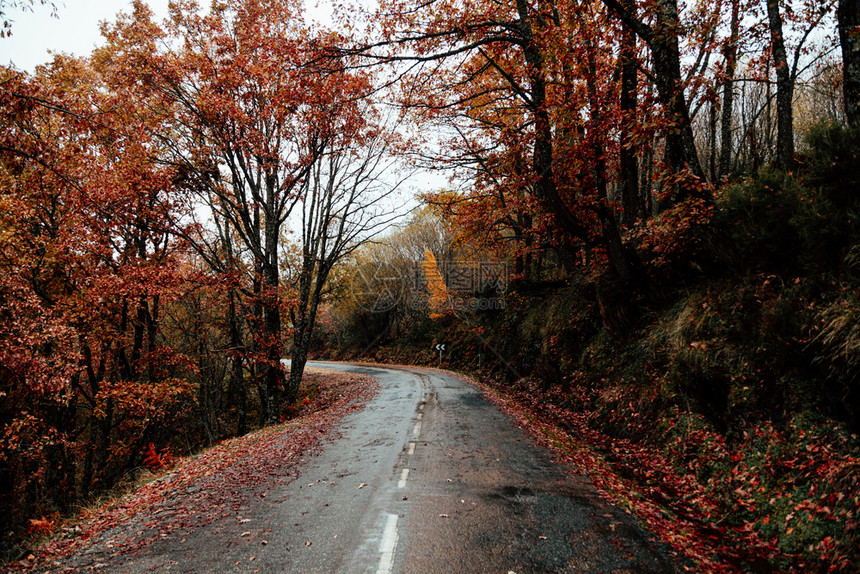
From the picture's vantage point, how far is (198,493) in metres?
6.11

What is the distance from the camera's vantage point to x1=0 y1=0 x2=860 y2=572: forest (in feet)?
17.4

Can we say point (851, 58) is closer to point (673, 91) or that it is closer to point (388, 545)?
point (673, 91)

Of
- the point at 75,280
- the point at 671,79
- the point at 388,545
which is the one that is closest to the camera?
the point at 388,545

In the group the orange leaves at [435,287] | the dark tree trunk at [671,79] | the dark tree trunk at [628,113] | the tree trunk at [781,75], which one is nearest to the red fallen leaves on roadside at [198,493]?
the dark tree trunk at [628,113]

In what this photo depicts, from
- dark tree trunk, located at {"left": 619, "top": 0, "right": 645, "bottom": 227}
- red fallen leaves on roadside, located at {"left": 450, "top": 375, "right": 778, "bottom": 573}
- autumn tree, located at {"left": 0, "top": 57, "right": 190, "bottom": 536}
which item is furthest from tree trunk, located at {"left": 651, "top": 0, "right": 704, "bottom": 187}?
autumn tree, located at {"left": 0, "top": 57, "right": 190, "bottom": 536}

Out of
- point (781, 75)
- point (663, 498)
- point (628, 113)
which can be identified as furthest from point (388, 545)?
point (781, 75)

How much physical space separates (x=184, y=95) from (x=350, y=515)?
14.5 metres

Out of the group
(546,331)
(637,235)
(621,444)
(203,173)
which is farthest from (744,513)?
(203,173)

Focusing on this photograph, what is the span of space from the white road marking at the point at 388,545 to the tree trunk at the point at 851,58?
8683mm

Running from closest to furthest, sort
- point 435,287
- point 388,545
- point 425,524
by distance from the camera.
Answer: point 388,545
point 425,524
point 435,287

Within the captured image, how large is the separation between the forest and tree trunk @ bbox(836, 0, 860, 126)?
42 mm

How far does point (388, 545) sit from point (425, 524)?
631 millimetres

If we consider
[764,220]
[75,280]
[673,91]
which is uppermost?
[673,91]

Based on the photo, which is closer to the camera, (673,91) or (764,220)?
(764,220)
